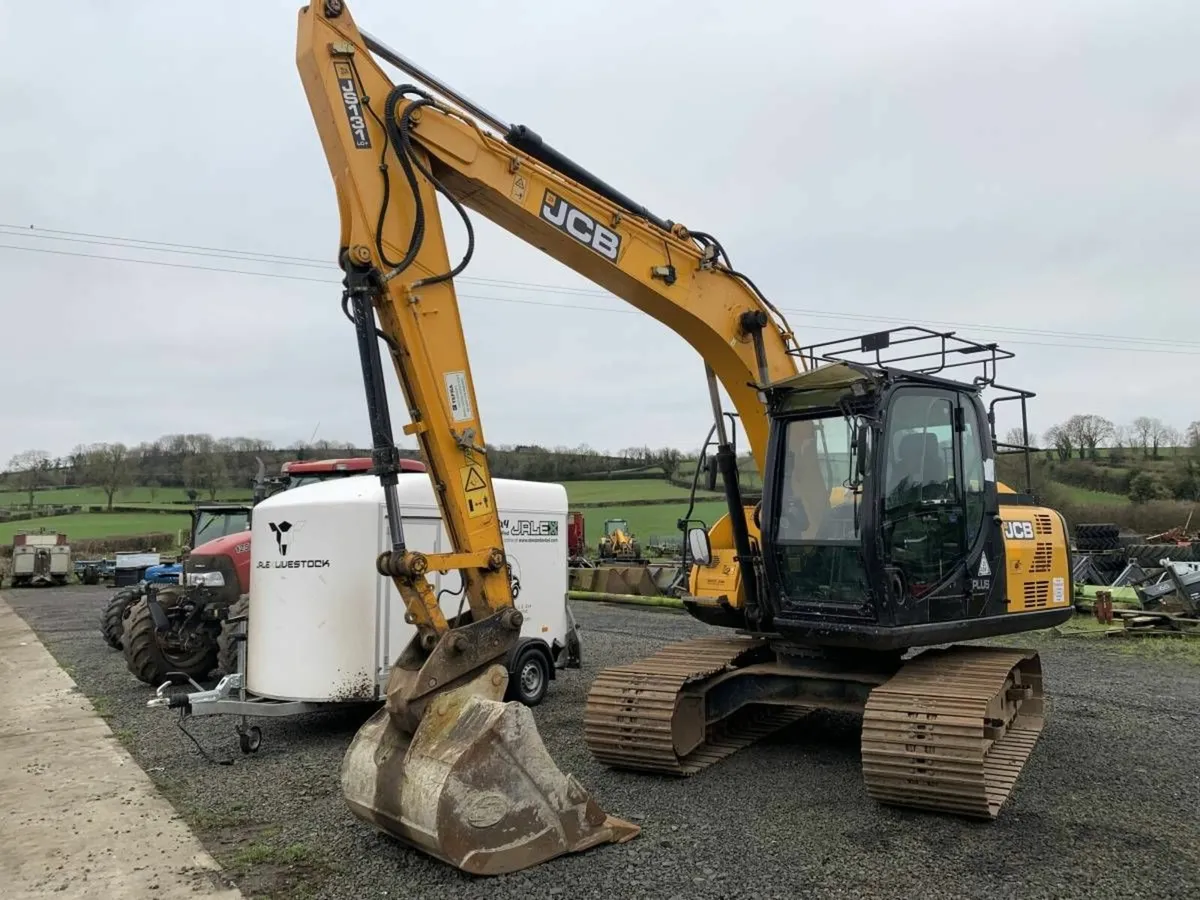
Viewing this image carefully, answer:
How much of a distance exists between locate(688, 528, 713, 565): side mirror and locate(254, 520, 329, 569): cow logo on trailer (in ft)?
9.85

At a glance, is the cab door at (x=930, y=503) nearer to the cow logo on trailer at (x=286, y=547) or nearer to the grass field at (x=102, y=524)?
the cow logo on trailer at (x=286, y=547)

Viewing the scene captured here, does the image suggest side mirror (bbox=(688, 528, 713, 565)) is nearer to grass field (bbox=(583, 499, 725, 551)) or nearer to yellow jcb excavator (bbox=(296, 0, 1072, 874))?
yellow jcb excavator (bbox=(296, 0, 1072, 874))

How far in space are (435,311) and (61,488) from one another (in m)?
55.8

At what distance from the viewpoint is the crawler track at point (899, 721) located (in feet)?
16.3

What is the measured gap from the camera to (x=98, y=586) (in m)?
31.7

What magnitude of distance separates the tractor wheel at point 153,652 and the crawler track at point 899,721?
5.82 m

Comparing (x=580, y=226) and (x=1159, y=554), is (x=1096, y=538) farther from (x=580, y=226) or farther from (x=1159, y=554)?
(x=580, y=226)

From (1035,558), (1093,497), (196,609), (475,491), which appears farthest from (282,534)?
(1093,497)

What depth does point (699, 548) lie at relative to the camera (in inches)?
277

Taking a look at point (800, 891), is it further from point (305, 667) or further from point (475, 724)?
point (305, 667)

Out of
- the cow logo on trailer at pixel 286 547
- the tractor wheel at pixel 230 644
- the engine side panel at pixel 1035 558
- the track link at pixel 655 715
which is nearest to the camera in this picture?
the track link at pixel 655 715

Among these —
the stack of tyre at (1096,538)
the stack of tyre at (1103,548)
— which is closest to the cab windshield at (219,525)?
the stack of tyre at (1103,548)

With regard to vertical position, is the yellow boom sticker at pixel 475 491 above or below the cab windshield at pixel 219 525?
above

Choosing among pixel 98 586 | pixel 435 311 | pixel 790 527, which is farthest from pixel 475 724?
pixel 98 586
